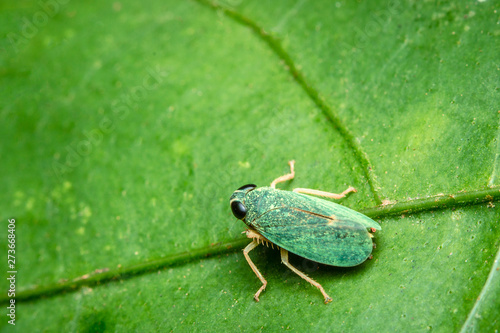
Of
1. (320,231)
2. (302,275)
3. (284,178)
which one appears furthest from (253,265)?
(284,178)

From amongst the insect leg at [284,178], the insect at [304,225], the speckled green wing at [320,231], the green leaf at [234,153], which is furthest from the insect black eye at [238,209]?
the insect leg at [284,178]

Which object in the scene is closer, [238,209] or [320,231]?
[320,231]

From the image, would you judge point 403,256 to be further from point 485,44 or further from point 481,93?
point 485,44

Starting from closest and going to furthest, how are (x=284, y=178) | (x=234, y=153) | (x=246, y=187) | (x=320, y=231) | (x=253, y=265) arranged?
(x=320, y=231) < (x=253, y=265) < (x=246, y=187) < (x=284, y=178) < (x=234, y=153)

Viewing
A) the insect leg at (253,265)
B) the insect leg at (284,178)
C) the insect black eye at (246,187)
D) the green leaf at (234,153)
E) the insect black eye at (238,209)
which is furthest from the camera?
the insect leg at (284,178)

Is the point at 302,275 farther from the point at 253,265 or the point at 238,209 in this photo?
the point at 238,209

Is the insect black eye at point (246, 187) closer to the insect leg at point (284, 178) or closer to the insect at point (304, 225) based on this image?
the insect at point (304, 225)

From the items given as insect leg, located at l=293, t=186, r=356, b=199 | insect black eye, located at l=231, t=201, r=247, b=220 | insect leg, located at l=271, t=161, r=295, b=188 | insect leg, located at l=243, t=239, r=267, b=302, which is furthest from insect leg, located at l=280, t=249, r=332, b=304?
insect leg, located at l=271, t=161, r=295, b=188

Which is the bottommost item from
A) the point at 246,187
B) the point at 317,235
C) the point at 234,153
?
the point at 317,235
